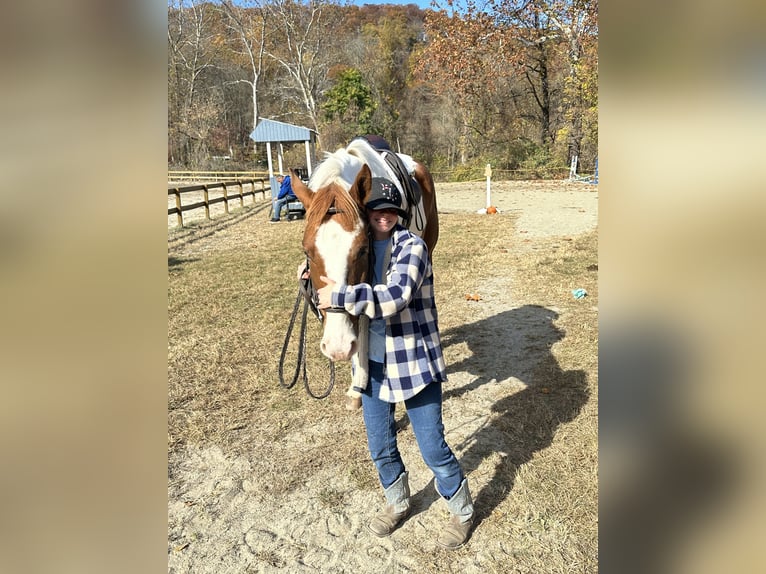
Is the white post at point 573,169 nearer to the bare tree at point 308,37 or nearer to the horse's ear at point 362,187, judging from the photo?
the bare tree at point 308,37

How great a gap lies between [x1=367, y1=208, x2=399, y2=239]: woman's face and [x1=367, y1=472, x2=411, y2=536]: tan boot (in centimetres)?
122

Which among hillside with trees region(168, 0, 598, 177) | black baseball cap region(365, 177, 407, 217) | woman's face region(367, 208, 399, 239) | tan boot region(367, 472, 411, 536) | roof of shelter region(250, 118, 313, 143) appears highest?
hillside with trees region(168, 0, 598, 177)

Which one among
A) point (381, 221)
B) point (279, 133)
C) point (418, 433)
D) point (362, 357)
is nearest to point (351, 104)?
point (279, 133)

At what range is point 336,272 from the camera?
2020 millimetres

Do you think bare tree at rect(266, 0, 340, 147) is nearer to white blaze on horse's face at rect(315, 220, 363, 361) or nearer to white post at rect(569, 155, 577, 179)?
white post at rect(569, 155, 577, 179)

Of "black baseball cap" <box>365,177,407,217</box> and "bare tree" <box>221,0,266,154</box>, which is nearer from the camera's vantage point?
"black baseball cap" <box>365,177,407,217</box>

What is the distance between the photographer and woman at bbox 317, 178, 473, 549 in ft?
6.09

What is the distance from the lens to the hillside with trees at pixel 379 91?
17203 millimetres

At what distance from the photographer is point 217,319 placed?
5.55 m

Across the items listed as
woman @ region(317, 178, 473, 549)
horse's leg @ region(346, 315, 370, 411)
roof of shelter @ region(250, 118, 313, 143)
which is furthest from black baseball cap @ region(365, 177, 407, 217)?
roof of shelter @ region(250, 118, 313, 143)

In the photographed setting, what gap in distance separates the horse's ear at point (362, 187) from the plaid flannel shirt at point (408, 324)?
0.66ft
